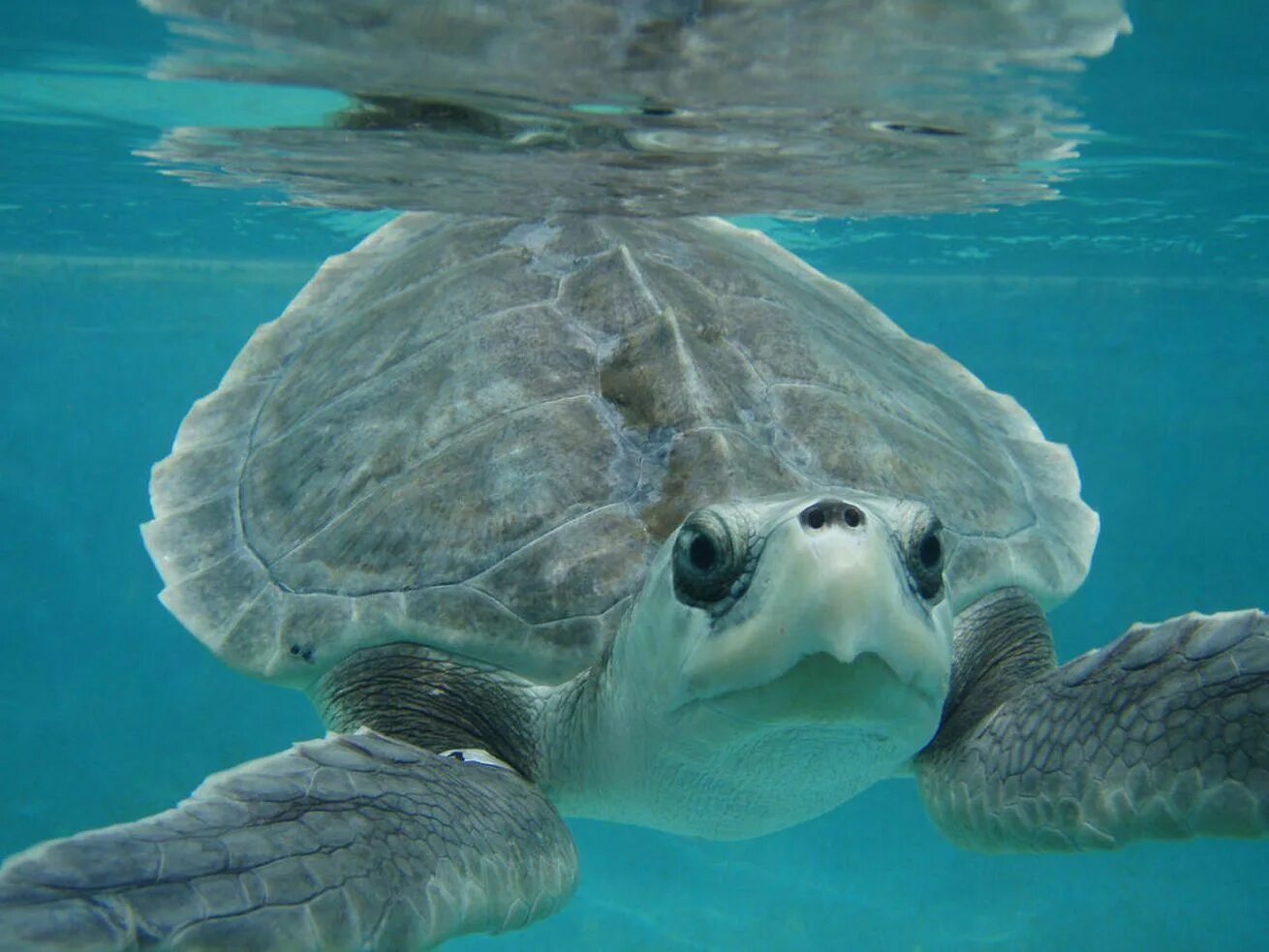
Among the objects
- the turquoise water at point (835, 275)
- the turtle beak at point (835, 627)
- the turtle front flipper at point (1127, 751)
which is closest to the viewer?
the turtle beak at point (835, 627)

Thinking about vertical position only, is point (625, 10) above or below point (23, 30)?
below

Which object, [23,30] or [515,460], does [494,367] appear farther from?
[23,30]

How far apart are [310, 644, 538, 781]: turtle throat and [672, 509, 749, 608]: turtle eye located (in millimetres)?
1347

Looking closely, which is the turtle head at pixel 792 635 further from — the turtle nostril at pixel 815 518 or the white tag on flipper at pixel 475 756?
the white tag on flipper at pixel 475 756

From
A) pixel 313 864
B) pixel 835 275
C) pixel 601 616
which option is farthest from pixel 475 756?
pixel 835 275

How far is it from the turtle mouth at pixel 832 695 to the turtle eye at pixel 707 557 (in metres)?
0.25

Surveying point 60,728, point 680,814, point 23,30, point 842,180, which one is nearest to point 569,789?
point 680,814

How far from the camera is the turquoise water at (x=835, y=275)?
26.9 feet

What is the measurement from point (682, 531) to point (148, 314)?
96.4 feet

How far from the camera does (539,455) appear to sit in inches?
149

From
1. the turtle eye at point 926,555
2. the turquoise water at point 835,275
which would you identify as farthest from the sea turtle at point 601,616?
the turquoise water at point 835,275

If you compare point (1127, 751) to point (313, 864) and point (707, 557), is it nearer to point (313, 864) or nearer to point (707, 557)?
point (707, 557)

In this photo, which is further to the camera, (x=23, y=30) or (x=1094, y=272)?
(x=1094, y=272)

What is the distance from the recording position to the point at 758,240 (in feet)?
24.0
